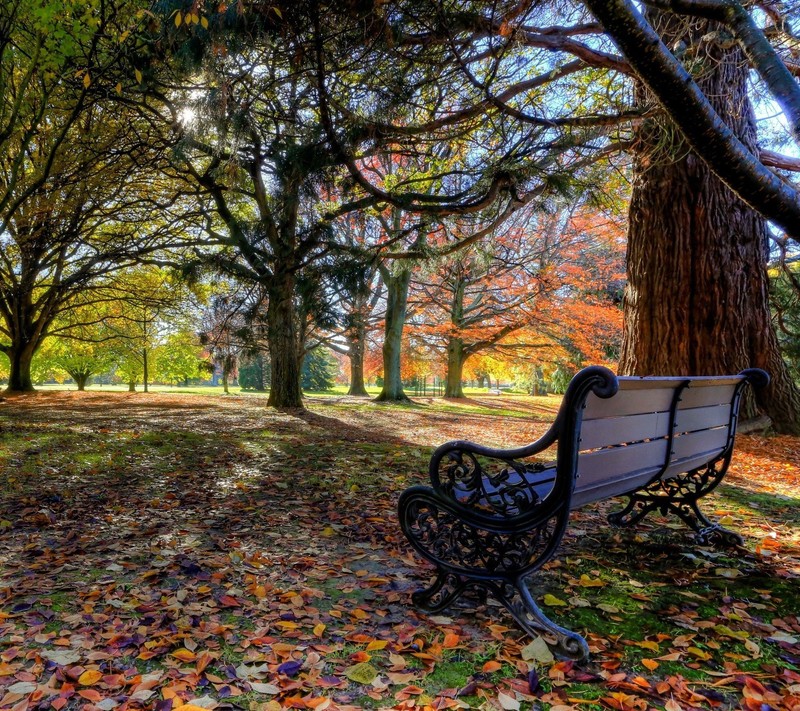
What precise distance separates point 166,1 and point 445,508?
18.4 ft

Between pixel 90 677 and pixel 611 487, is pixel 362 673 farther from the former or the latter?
pixel 611 487

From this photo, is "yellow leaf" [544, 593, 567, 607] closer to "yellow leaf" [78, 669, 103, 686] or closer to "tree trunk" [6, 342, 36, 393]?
"yellow leaf" [78, 669, 103, 686]

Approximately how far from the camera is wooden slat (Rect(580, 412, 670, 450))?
1909mm

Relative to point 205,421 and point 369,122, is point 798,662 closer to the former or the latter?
point 369,122

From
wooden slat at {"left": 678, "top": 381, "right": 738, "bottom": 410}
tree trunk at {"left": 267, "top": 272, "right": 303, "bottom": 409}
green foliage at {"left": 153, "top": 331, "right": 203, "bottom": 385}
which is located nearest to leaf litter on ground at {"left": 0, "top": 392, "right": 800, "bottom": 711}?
wooden slat at {"left": 678, "top": 381, "right": 738, "bottom": 410}

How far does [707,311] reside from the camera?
20.1ft

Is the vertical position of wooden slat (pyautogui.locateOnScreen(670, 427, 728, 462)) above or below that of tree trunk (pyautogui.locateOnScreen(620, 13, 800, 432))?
below

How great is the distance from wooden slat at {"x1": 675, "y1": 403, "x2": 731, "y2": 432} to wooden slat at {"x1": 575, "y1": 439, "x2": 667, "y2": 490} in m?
0.18

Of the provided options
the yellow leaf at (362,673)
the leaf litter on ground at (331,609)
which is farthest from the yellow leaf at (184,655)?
the yellow leaf at (362,673)

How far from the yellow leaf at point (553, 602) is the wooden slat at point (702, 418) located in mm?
1078

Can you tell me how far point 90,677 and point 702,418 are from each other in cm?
310

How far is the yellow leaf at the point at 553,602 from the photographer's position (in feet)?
7.24

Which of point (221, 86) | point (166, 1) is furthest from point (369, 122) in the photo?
point (166, 1)

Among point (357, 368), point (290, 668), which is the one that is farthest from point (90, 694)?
point (357, 368)
